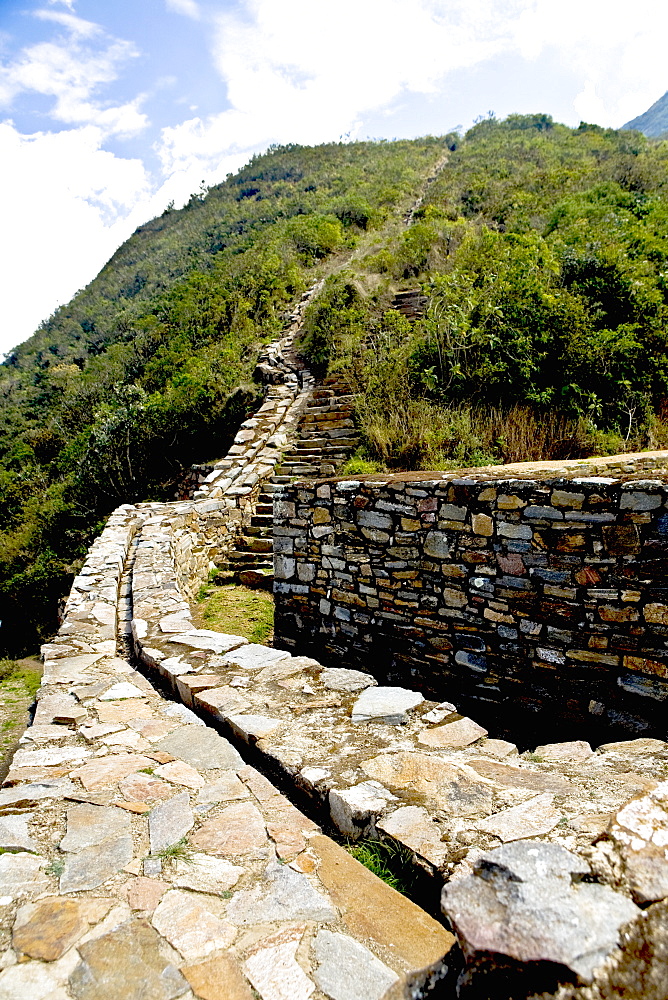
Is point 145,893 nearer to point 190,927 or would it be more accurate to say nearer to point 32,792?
point 190,927

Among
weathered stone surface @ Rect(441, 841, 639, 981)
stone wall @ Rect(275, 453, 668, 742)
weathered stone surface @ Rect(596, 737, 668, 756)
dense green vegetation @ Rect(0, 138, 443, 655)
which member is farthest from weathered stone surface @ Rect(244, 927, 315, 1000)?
dense green vegetation @ Rect(0, 138, 443, 655)

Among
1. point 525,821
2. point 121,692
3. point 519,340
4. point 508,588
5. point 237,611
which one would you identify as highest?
point 519,340

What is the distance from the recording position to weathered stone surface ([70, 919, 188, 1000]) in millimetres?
1394

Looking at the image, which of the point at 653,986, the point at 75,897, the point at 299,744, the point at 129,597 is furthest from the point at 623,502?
the point at 129,597

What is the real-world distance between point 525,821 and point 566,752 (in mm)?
1023

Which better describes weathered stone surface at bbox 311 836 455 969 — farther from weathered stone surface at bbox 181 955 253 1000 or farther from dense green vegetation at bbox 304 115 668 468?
dense green vegetation at bbox 304 115 668 468

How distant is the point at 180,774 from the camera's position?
8.61 ft

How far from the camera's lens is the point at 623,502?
3.15 metres

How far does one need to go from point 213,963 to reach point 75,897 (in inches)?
22.3

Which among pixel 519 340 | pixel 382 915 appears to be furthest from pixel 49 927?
pixel 519 340

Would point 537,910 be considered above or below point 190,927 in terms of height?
above

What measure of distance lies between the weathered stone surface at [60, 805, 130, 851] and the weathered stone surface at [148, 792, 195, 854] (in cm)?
11

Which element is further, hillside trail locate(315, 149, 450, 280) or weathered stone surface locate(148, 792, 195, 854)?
hillside trail locate(315, 149, 450, 280)

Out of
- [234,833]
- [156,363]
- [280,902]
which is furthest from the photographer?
[156,363]
